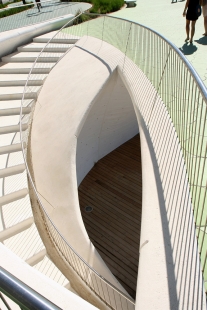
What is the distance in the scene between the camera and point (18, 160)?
8.00 meters

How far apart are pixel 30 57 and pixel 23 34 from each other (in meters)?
1.69

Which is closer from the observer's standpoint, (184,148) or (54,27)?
(184,148)

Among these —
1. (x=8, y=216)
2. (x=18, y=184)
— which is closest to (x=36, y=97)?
(x=18, y=184)

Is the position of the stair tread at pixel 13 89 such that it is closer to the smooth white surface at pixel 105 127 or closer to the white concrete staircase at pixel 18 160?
the white concrete staircase at pixel 18 160

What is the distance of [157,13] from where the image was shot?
40.7 ft

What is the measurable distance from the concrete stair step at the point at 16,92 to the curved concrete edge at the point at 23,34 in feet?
8.09

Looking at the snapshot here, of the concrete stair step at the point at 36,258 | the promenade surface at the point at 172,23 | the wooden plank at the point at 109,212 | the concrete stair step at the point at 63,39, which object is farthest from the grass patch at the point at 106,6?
the concrete stair step at the point at 36,258

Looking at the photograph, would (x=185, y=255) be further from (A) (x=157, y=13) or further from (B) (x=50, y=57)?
(A) (x=157, y=13)

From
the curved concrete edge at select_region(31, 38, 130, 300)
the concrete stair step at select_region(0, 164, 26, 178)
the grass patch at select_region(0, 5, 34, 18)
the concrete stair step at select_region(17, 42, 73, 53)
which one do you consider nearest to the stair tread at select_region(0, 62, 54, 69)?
the concrete stair step at select_region(17, 42, 73, 53)

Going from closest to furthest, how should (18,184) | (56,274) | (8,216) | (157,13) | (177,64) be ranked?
(177,64) < (56,274) < (8,216) < (18,184) < (157,13)

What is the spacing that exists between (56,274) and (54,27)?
11.5 m

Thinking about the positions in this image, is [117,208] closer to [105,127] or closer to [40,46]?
[105,127]

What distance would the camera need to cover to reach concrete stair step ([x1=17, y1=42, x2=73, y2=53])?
11.6 metres

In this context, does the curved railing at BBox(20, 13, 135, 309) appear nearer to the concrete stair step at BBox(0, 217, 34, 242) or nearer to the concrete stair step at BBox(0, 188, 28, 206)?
the concrete stair step at BBox(0, 217, 34, 242)
